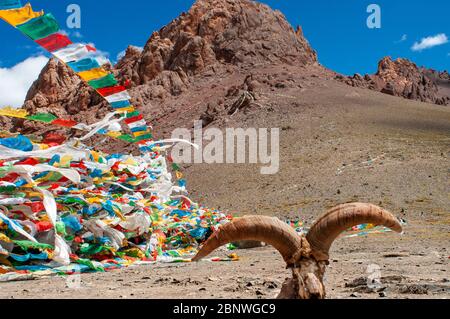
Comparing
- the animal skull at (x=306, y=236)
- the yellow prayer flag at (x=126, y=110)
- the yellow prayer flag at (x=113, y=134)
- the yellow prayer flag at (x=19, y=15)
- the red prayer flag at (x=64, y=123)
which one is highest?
the yellow prayer flag at (x=19, y=15)

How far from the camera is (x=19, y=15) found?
8.92m

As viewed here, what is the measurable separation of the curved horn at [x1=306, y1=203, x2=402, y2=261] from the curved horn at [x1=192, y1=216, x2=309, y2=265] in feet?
0.43

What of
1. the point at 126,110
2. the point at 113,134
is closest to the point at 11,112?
the point at 113,134

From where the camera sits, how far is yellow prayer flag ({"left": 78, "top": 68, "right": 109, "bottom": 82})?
10.6 m

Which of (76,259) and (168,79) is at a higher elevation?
(168,79)

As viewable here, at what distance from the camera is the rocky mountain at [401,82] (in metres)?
70.9

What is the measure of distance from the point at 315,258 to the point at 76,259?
4.93 meters

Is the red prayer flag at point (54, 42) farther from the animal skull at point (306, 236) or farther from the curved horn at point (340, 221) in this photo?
Answer: the curved horn at point (340, 221)

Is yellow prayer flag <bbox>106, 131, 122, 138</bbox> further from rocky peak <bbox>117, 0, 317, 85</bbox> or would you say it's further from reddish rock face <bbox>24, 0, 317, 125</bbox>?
rocky peak <bbox>117, 0, 317, 85</bbox>

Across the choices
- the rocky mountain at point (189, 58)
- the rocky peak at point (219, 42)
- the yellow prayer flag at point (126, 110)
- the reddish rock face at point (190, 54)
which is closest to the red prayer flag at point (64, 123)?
the yellow prayer flag at point (126, 110)

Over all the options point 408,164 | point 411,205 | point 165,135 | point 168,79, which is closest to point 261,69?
point 168,79

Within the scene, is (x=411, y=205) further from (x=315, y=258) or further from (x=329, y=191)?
(x=315, y=258)

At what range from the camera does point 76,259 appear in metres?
8.28

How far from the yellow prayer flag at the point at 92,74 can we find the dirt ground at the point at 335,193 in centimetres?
368
